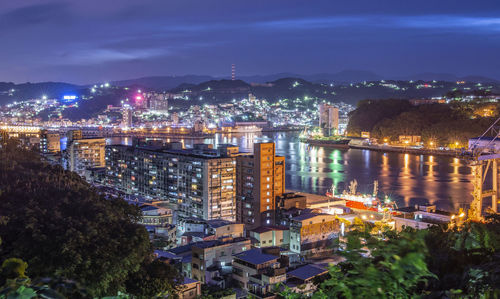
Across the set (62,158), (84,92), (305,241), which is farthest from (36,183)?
(84,92)

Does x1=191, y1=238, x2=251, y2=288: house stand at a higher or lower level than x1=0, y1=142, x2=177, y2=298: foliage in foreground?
lower

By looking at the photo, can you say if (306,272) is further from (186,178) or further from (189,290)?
(186,178)

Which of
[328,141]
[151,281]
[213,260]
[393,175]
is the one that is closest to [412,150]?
[328,141]

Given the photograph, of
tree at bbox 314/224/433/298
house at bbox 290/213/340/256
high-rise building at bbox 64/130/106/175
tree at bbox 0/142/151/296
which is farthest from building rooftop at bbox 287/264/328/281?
high-rise building at bbox 64/130/106/175

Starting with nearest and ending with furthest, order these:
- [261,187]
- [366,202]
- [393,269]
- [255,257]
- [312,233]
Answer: [393,269] → [255,257] → [312,233] → [261,187] → [366,202]

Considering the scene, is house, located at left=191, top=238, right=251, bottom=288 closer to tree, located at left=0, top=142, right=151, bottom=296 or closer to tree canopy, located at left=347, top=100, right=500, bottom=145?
tree, located at left=0, top=142, right=151, bottom=296

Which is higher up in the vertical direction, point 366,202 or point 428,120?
point 428,120

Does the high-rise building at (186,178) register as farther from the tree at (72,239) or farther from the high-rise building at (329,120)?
the high-rise building at (329,120)
